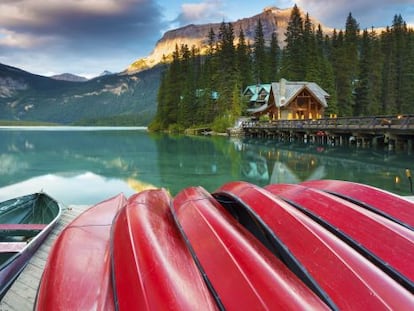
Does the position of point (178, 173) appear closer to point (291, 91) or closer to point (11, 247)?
point (11, 247)

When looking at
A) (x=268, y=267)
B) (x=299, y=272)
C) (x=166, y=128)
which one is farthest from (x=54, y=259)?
(x=166, y=128)

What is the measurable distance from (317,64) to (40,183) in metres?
47.2

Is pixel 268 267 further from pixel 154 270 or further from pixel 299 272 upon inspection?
pixel 154 270

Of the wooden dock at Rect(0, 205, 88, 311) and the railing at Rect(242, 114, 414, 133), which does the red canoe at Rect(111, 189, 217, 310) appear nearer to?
the wooden dock at Rect(0, 205, 88, 311)

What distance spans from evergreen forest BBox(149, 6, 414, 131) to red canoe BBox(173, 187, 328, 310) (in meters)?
51.3

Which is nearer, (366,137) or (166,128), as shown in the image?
(366,137)

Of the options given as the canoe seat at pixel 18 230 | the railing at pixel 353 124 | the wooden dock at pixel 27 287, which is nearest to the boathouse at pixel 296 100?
the railing at pixel 353 124

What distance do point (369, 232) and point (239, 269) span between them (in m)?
1.43

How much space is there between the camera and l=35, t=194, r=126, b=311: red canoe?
7.58 feet

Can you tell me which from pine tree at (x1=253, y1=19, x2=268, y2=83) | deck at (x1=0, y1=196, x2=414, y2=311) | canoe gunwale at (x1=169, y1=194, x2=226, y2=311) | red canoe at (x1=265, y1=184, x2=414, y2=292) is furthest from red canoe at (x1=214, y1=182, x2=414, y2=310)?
pine tree at (x1=253, y1=19, x2=268, y2=83)

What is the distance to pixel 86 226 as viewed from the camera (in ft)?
11.9

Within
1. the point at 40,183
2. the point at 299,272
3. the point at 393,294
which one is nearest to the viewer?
the point at 393,294

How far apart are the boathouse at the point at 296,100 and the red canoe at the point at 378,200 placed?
4449 cm

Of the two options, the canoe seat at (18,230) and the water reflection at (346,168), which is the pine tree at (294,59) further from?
the canoe seat at (18,230)
